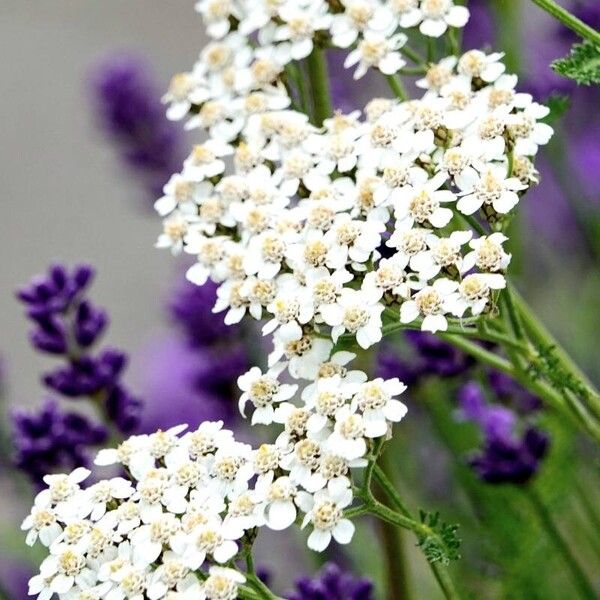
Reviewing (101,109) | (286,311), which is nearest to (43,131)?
(101,109)

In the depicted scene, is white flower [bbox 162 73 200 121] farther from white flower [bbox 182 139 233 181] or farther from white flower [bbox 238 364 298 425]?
white flower [bbox 238 364 298 425]

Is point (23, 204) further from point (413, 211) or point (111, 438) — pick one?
point (413, 211)

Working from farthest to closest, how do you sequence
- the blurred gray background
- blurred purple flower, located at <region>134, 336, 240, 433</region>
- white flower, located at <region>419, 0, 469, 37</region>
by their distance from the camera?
the blurred gray background, blurred purple flower, located at <region>134, 336, 240, 433</region>, white flower, located at <region>419, 0, 469, 37</region>

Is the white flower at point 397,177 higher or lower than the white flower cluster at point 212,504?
higher

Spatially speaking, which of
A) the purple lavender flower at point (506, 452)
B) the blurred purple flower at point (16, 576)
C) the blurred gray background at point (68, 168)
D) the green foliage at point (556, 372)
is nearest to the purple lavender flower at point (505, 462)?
the purple lavender flower at point (506, 452)

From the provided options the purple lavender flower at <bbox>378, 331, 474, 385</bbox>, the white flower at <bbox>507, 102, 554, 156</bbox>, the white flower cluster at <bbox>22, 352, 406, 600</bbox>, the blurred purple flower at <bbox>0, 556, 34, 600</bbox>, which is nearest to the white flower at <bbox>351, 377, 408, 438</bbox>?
the white flower cluster at <bbox>22, 352, 406, 600</bbox>

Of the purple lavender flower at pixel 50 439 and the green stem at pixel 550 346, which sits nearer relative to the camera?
the green stem at pixel 550 346

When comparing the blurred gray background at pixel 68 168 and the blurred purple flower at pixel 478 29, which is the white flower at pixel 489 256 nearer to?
the blurred purple flower at pixel 478 29

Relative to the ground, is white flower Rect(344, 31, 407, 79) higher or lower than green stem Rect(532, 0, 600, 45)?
higher
